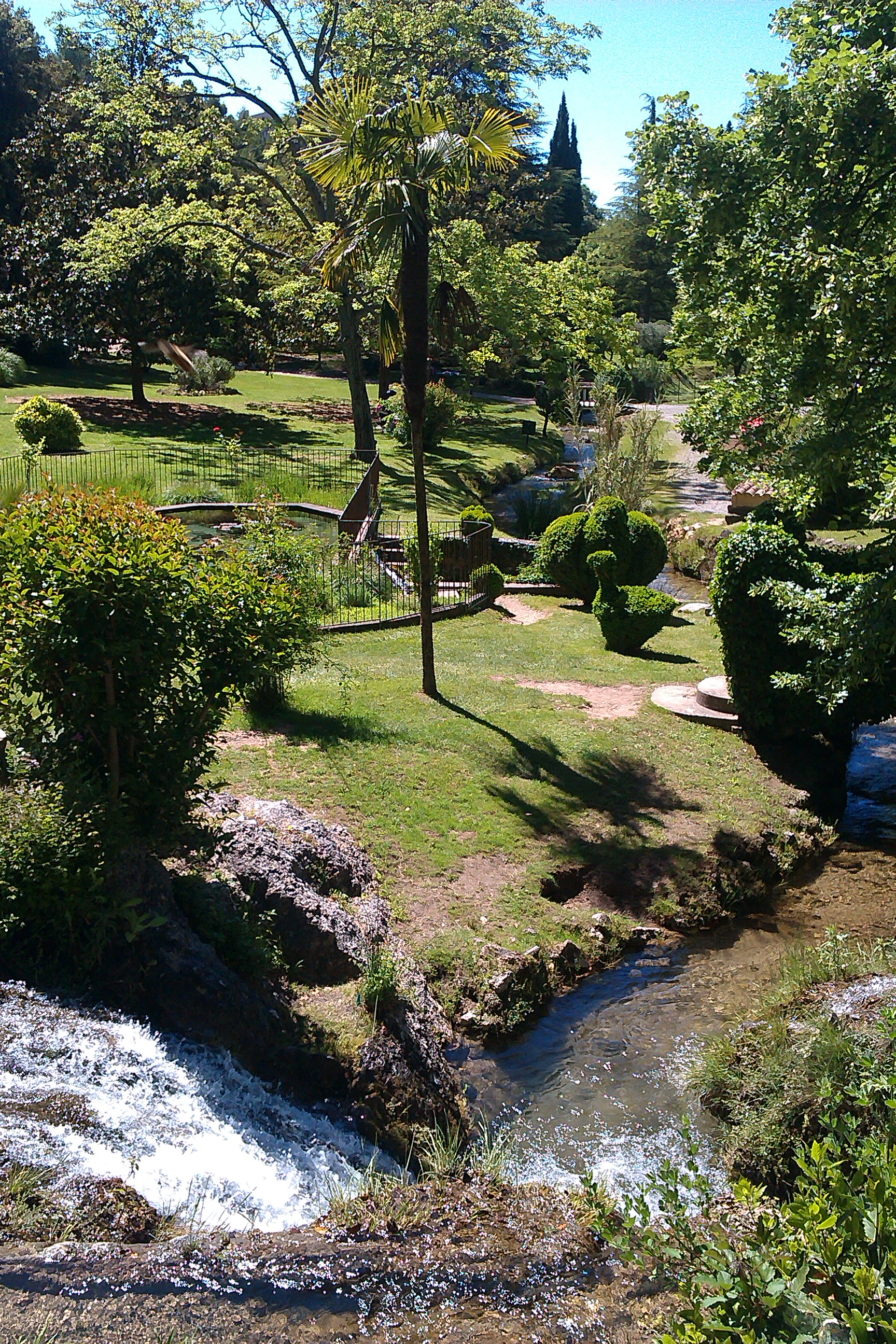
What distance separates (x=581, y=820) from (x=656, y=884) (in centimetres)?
116

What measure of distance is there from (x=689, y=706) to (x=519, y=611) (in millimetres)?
6319

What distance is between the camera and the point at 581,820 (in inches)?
457

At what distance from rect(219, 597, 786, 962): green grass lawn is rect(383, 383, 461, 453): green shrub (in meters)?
21.8

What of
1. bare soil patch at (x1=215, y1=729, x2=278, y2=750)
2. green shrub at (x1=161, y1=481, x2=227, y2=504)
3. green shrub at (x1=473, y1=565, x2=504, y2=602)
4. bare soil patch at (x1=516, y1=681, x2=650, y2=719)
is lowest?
bare soil patch at (x1=516, y1=681, x2=650, y2=719)

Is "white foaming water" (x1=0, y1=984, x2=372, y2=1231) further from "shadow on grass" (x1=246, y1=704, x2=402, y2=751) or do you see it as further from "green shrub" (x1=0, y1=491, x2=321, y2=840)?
"shadow on grass" (x1=246, y1=704, x2=402, y2=751)

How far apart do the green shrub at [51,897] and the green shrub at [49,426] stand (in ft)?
70.4

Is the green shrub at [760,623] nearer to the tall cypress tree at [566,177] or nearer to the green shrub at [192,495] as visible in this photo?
the green shrub at [192,495]

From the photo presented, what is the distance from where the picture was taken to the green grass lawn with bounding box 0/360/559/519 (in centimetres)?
3067

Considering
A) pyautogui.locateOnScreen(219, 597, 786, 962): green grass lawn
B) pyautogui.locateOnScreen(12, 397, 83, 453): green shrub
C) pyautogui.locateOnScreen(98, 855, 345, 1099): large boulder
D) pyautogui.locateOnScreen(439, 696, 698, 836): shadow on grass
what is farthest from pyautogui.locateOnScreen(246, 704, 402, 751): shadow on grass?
pyautogui.locateOnScreen(12, 397, 83, 453): green shrub

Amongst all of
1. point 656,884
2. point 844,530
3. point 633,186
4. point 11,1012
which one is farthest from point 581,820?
point 633,186

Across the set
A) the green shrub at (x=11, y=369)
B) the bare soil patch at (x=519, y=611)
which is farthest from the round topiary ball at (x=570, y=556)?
the green shrub at (x=11, y=369)

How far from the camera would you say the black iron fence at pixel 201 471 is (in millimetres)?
23500

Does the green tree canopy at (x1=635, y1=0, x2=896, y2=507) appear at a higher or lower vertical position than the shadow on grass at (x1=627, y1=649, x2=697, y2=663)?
higher

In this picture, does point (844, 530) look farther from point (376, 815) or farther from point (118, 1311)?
point (118, 1311)
